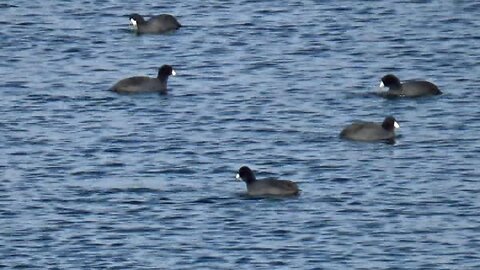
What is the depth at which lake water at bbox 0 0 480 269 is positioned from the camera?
4034cm

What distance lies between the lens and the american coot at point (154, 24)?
60281mm

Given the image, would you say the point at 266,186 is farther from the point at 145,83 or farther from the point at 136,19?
the point at 136,19

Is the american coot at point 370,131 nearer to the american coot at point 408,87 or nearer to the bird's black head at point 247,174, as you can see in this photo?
the american coot at point 408,87

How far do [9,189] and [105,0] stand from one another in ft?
71.8

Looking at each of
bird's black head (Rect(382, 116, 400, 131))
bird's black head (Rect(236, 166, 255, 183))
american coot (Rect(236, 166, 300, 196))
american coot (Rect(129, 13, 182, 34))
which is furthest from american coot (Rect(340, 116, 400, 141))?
american coot (Rect(129, 13, 182, 34))

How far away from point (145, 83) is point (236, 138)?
5333mm

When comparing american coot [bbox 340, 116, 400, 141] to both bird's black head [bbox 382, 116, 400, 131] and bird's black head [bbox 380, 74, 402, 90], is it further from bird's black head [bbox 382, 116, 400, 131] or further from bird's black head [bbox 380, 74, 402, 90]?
bird's black head [bbox 380, 74, 402, 90]

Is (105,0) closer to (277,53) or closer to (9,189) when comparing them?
(277,53)

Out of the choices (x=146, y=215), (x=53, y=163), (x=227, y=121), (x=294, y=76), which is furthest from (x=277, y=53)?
(x=146, y=215)

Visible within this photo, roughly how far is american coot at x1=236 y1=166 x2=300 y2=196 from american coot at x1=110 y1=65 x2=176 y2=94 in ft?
32.0

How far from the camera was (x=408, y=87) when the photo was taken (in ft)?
173

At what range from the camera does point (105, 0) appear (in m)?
65.7

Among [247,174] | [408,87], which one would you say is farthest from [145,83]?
[247,174]

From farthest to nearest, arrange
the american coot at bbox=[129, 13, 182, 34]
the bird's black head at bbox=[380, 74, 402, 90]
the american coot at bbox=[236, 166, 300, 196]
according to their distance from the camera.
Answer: the american coot at bbox=[129, 13, 182, 34], the bird's black head at bbox=[380, 74, 402, 90], the american coot at bbox=[236, 166, 300, 196]
